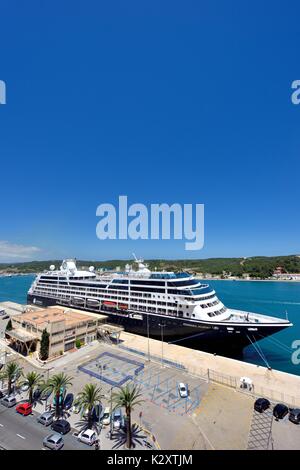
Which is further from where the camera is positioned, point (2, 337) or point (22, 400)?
point (2, 337)

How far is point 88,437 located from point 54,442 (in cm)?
198

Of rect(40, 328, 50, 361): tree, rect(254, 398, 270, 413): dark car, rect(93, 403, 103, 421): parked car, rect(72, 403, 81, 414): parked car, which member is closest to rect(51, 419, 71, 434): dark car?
rect(72, 403, 81, 414): parked car

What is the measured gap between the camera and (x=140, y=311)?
3878cm

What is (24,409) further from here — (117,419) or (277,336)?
(277,336)

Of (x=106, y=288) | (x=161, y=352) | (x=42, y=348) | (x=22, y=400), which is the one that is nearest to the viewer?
(x=22, y=400)

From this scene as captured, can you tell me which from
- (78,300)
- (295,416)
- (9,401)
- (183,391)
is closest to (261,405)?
(295,416)

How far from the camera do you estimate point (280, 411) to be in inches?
693

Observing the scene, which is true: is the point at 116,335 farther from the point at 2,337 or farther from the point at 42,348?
the point at 2,337

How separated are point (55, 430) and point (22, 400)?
19.0 ft

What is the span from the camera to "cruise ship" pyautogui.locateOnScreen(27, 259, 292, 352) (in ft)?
103

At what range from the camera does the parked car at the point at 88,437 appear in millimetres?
14969
